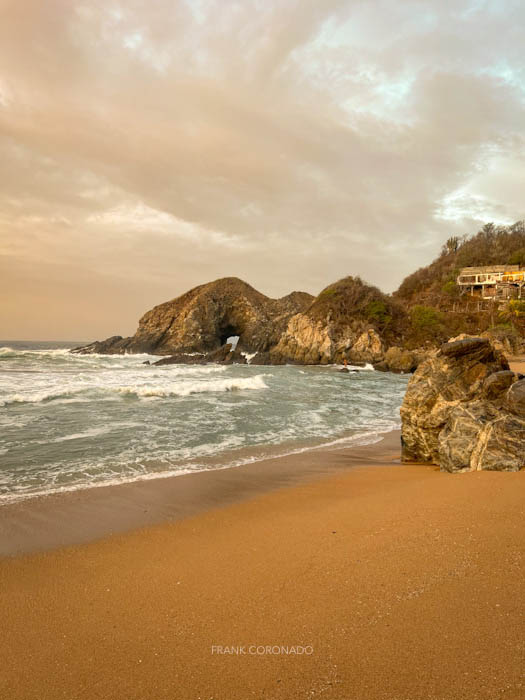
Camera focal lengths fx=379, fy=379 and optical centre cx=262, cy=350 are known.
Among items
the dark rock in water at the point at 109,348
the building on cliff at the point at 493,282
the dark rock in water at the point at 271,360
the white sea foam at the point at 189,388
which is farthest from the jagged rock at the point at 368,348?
the dark rock in water at the point at 109,348

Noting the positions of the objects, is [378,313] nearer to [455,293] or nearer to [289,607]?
[455,293]

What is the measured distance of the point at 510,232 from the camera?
7812cm

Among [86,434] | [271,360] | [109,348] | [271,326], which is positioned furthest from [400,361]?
[109,348]

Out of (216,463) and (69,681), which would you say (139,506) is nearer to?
(216,463)

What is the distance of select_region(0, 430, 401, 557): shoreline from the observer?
4.35 meters

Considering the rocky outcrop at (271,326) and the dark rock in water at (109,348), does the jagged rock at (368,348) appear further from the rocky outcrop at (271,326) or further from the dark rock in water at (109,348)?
the dark rock in water at (109,348)

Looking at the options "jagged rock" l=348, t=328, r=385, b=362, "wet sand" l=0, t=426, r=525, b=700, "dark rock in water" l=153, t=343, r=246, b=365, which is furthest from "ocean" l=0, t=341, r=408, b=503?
"dark rock in water" l=153, t=343, r=246, b=365

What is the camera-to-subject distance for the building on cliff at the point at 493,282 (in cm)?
5987

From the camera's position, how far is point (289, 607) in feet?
8.31

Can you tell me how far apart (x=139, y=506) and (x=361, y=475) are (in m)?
3.61

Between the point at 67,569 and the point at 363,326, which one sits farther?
the point at 363,326

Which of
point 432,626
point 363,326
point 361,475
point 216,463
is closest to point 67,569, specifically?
point 432,626

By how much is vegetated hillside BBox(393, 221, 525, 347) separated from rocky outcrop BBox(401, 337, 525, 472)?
134 ft

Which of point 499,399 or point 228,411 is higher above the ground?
point 499,399
